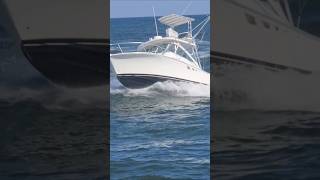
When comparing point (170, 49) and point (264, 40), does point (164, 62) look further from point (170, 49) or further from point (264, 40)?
point (264, 40)

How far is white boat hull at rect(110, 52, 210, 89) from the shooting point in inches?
554

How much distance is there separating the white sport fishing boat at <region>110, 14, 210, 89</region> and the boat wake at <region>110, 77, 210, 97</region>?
0.54ft

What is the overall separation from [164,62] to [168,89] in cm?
118

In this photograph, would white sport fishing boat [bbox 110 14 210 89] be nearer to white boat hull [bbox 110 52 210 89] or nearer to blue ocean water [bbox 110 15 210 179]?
white boat hull [bbox 110 52 210 89]

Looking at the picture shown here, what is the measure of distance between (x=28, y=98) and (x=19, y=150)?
1.08 feet

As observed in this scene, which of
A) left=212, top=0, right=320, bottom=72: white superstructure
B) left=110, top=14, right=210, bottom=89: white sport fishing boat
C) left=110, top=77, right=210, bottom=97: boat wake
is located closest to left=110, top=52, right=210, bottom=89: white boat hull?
left=110, top=14, right=210, bottom=89: white sport fishing boat

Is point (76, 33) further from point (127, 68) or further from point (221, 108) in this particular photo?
point (127, 68)

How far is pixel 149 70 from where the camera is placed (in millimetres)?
14641

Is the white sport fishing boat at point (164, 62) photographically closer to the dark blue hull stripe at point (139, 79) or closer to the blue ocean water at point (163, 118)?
the dark blue hull stripe at point (139, 79)

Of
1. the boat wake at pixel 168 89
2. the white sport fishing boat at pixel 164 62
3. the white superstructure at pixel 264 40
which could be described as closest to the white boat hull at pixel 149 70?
the white sport fishing boat at pixel 164 62

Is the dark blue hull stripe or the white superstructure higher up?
the white superstructure

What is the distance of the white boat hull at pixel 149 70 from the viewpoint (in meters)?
14.1

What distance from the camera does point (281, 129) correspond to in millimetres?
3764

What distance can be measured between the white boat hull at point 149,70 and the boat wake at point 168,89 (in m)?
0.16
